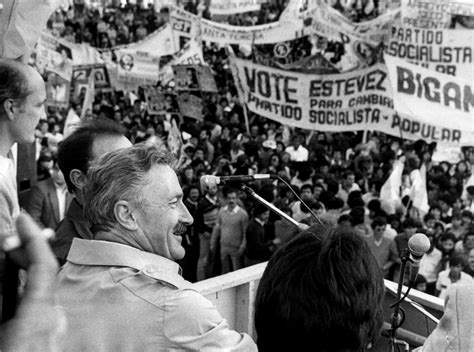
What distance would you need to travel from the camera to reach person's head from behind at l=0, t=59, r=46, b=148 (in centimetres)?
228

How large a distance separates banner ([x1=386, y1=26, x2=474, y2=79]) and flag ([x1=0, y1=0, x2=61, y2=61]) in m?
5.20

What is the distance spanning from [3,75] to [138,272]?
3.36ft

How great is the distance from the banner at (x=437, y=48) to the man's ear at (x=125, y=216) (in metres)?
6.43

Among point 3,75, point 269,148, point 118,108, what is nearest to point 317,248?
point 3,75

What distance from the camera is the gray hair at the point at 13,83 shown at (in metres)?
2.28

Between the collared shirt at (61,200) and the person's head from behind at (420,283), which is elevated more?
the collared shirt at (61,200)

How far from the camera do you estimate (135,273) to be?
160cm

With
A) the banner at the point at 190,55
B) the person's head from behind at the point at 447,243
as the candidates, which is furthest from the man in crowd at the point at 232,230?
the banner at the point at 190,55

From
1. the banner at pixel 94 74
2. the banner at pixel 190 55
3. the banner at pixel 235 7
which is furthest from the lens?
the banner at pixel 235 7

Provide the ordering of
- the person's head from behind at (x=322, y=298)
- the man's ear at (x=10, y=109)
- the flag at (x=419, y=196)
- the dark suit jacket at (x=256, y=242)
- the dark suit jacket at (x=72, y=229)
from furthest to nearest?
the flag at (x=419, y=196) → the dark suit jacket at (x=256, y=242) → the dark suit jacket at (x=72, y=229) → the man's ear at (x=10, y=109) → the person's head from behind at (x=322, y=298)

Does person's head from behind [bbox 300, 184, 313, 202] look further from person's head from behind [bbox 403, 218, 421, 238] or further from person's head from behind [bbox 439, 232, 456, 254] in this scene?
person's head from behind [bbox 439, 232, 456, 254]

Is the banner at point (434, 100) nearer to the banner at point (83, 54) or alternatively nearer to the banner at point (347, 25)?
the banner at point (347, 25)

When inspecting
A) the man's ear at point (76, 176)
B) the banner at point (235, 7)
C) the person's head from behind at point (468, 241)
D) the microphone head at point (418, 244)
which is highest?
the microphone head at point (418, 244)

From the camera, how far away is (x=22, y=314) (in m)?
0.78
